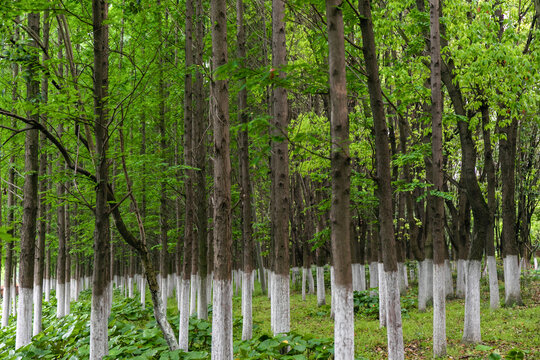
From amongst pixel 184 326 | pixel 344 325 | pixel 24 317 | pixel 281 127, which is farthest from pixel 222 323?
pixel 24 317

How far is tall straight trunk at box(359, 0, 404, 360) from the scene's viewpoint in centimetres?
703

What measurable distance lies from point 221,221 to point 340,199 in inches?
96.2

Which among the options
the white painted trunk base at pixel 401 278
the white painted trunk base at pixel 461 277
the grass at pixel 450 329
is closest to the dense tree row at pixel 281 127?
the white painted trunk base at pixel 461 277

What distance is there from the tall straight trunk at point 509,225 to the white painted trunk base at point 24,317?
15.6 meters

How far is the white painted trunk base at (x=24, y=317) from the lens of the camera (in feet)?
35.1

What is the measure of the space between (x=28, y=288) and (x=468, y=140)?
12065 millimetres

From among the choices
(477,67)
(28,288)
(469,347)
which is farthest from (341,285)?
(28,288)

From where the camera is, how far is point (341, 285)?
5207 mm

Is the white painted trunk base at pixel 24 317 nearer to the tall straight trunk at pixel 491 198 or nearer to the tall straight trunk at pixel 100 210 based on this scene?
the tall straight trunk at pixel 100 210

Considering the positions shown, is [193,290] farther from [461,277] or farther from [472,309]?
[461,277]

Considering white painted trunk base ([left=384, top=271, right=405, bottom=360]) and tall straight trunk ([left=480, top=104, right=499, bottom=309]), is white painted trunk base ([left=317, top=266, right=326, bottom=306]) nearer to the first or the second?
tall straight trunk ([left=480, top=104, right=499, bottom=309])

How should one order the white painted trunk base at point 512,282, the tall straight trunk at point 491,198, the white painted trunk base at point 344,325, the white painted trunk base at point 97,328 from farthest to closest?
the white painted trunk base at point 512,282
the tall straight trunk at point 491,198
the white painted trunk base at point 97,328
the white painted trunk base at point 344,325

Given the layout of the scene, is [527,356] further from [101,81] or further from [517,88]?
[101,81]

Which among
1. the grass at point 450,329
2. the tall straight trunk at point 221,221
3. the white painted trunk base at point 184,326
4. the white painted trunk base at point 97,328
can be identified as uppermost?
the tall straight trunk at point 221,221
